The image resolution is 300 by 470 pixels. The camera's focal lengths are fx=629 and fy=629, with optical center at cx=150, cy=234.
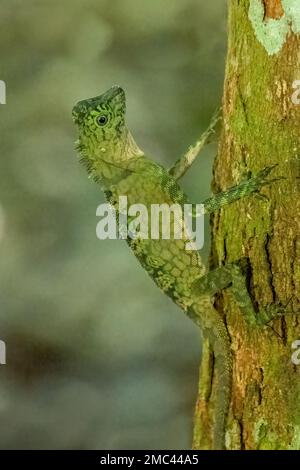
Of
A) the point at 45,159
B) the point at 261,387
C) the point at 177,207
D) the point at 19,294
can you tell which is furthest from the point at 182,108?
the point at 261,387

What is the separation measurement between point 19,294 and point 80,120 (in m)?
0.92

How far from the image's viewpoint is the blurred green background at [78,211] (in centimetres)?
263

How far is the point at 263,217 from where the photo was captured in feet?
6.12

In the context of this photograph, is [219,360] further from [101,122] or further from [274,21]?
[274,21]

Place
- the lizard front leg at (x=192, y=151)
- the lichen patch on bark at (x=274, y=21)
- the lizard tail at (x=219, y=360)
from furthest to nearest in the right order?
1. the lizard front leg at (x=192, y=151)
2. the lizard tail at (x=219, y=360)
3. the lichen patch on bark at (x=274, y=21)

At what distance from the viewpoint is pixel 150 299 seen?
8.98ft

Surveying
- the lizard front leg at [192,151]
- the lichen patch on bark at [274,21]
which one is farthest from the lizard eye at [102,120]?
the lichen patch on bark at [274,21]

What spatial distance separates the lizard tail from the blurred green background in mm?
698

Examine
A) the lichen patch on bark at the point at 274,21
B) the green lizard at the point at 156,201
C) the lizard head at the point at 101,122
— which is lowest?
the green lizard at the point at 156,201

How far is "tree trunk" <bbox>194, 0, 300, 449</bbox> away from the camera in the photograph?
1803 mm

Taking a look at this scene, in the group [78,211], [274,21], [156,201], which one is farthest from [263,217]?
[78,211]

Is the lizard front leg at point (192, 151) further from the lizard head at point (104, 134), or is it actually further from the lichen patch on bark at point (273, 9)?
the lichen patch on bark at point (273, 9)

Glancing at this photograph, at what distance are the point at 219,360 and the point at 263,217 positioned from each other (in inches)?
19.1

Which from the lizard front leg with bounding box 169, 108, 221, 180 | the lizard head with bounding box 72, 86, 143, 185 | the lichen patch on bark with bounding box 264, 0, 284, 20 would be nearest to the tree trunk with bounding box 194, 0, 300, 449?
the lichen patch on bark with bounding box 264, 0, 284, 20
